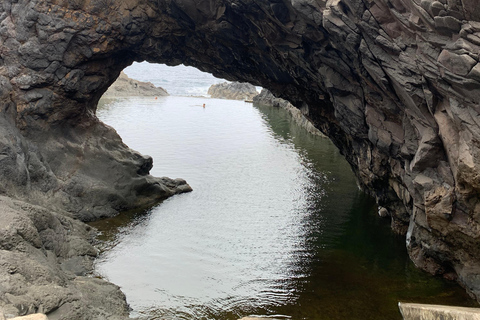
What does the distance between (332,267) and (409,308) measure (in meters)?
6.75

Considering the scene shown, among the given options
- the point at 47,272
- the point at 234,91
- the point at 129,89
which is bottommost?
the point at 47,272

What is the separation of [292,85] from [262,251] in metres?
10.9

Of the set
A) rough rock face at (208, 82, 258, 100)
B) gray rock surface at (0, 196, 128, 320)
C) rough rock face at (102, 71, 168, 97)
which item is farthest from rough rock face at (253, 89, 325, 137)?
gray rock surface at (0, 196, 128, 320)

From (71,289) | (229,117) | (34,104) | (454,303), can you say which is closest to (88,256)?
(71,289)

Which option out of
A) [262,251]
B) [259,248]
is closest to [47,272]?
[262,251]

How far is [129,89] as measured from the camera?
112 metres

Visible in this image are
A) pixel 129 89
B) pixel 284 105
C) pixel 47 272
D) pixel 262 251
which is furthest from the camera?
pixel 129 89

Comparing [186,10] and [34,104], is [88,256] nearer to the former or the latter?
[34,104]

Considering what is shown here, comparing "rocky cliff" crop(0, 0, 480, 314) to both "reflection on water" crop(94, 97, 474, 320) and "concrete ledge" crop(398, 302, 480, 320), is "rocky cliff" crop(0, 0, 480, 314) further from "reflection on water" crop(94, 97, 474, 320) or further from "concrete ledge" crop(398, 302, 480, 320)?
"concrete ledge" crop(398, 302, 480, 320)

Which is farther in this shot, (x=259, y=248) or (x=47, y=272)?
(x=259, y=248)

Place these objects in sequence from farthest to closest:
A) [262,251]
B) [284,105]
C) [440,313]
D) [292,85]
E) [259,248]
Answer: [284,105] < [292,85] < [259,248] < [262,251] < [440,313]

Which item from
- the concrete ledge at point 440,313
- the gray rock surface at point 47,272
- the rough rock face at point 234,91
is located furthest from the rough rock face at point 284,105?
the concrete ledge at point 440,313

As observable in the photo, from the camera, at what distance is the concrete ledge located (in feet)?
34.2

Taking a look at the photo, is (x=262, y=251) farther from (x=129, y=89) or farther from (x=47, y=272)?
(x=129, y=89)
